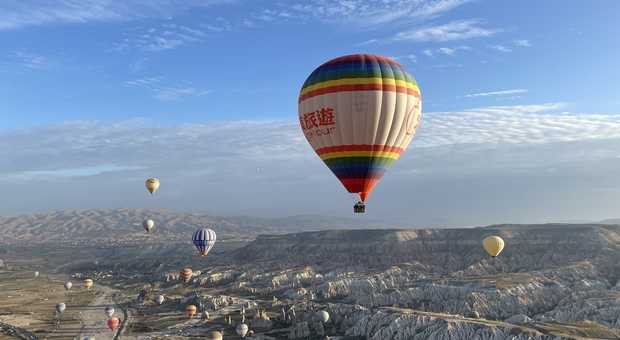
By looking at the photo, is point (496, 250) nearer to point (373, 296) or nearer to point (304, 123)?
point (373, 296)

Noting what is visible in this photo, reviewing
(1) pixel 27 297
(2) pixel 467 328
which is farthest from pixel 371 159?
(1) pixel 27 297

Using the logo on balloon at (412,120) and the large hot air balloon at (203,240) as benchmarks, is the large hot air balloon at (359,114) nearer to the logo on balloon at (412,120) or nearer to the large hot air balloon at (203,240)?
the logo on balloon at (412,120)

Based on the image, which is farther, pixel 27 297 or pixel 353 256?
pixel 353 256

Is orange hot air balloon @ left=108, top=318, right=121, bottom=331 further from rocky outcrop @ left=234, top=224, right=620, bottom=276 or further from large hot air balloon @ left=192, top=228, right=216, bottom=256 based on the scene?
rocky outcrop @ left=234, top=224, right=620, bottom=276

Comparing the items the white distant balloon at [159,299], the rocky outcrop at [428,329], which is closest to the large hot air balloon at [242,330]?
the rocky outcrop at [428,329]

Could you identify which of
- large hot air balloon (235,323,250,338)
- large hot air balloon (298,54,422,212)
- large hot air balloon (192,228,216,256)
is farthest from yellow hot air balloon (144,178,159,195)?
large hot air balloon (298,54,422,212)
